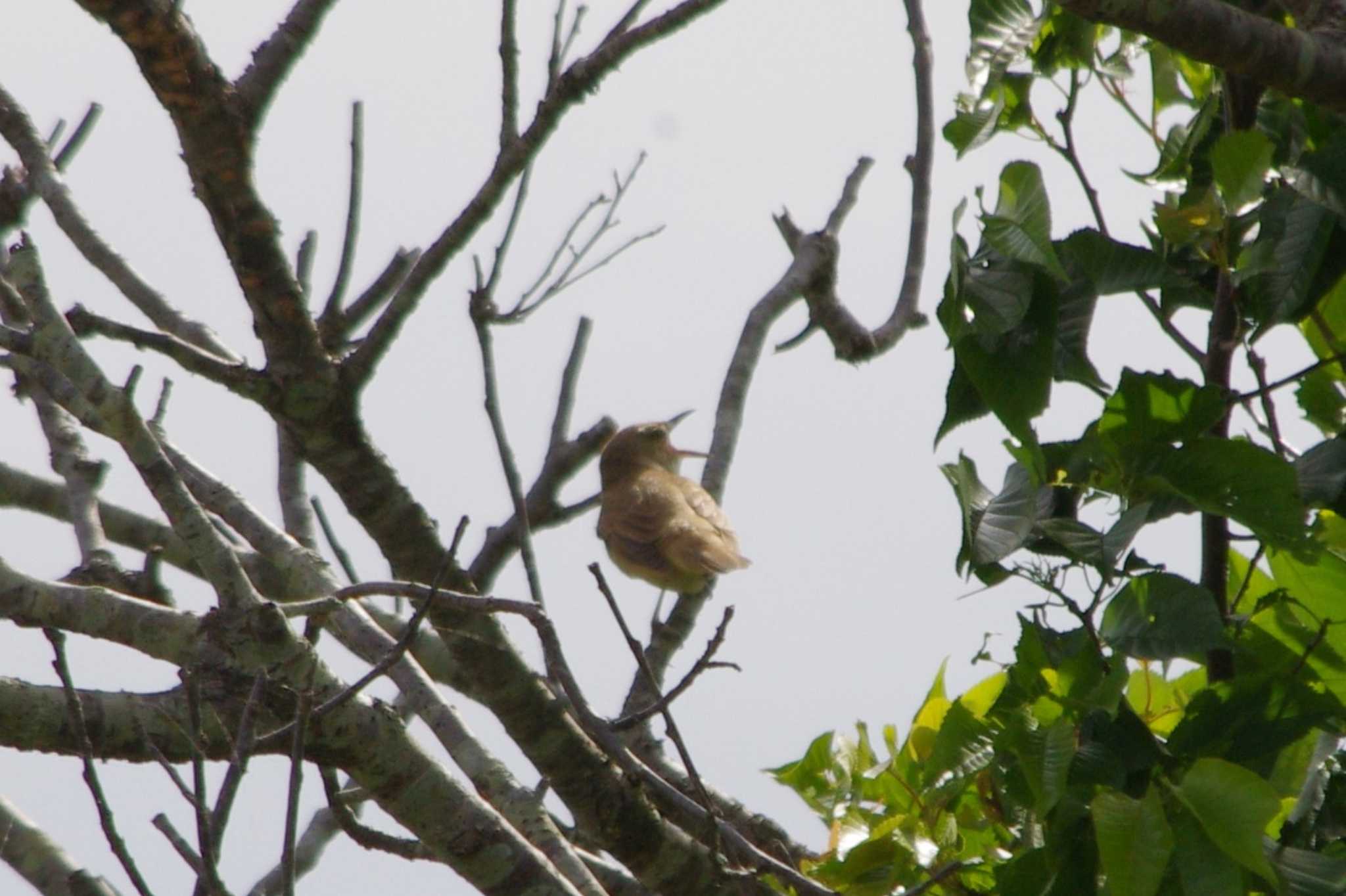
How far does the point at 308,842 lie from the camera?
3.62 metres

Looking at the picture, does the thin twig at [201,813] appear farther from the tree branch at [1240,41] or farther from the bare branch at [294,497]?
the bare branch at [294,497]

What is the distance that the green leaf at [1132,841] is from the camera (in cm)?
151

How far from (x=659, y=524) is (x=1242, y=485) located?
5870 millimetres

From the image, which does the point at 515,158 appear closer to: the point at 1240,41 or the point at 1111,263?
the point at 1111,263

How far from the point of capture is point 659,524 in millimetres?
7477

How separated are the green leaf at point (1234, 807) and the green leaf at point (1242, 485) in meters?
0.28

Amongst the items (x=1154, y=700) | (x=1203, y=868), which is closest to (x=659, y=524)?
(x=1154, y=700)

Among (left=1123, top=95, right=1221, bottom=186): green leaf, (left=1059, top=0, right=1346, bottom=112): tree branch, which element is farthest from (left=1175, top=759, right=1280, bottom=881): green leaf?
(left=1123, top=95, right=1221, bottom=186): green leaf

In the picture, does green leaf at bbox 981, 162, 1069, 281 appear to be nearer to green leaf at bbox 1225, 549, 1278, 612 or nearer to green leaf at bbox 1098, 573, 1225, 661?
green leaf at bbox 1098, 573, 1225, 661

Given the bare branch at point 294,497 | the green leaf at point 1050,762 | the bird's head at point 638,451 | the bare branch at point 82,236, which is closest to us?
the green leaf at point 1050,762

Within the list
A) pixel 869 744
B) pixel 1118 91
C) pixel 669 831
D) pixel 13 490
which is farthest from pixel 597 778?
pixel 13 490

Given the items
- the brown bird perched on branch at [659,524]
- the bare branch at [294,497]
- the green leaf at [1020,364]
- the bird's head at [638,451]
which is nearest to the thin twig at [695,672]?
the green leaf at [1020,364]

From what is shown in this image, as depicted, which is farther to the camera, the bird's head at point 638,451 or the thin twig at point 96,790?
the bird's head at point 638,451

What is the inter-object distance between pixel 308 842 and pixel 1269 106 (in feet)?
9.07
